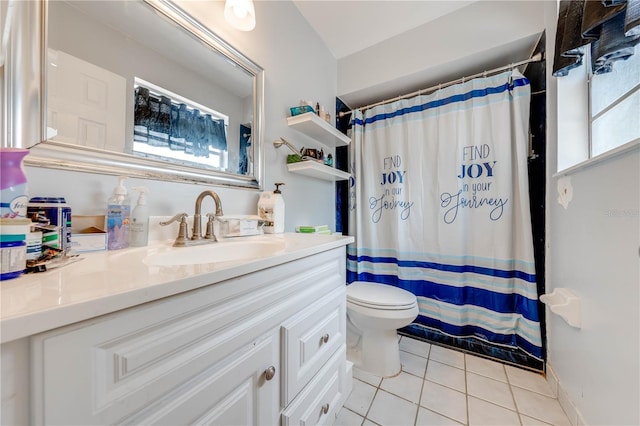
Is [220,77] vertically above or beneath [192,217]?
above

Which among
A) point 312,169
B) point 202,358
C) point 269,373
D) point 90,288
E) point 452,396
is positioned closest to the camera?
point 90,288

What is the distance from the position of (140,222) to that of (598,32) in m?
1.72

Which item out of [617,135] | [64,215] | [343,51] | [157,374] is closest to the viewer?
[157,374]

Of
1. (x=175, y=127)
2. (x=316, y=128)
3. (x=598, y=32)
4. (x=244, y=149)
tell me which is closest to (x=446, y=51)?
(x=598, y=32)

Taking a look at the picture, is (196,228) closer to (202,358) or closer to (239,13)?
(202,358)

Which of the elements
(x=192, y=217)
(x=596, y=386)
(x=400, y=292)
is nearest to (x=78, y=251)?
(x=192, y=217)

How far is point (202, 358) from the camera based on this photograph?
18.2 inches

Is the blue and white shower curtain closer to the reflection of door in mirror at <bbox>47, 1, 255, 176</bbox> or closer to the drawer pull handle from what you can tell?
the reflection of door in mirror at <bbox>47, 1, 255, 176</bbox>

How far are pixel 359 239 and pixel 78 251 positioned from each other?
1.62 meters

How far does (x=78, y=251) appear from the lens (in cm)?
64

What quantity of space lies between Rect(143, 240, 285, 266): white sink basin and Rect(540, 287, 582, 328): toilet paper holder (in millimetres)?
1221

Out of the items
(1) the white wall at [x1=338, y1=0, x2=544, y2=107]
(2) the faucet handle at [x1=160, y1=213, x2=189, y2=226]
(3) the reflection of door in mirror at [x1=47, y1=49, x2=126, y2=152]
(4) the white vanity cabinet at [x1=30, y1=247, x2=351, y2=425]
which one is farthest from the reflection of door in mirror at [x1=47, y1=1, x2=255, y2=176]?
(1) the white wall at [x1=338, y1=0, x2=544, y2=107]

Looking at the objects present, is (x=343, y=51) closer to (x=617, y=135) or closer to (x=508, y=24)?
(x=508, y=24)

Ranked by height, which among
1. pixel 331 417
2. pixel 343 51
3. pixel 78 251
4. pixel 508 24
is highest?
pixel 343 51
